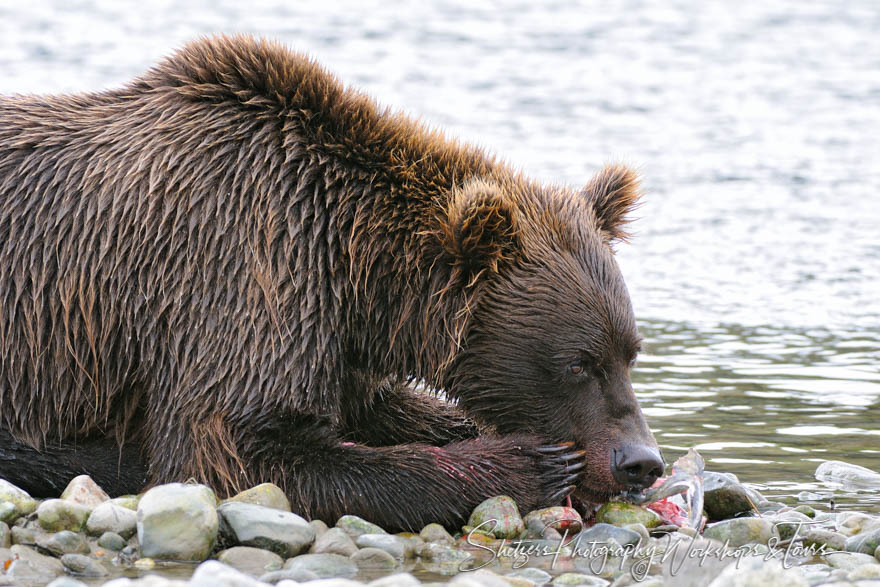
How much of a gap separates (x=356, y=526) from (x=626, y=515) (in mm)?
1199

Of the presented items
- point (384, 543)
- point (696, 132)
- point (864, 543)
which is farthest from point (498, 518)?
point (696, 132)

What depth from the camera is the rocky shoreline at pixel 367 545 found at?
5062 mm

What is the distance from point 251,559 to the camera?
5184 millimetres

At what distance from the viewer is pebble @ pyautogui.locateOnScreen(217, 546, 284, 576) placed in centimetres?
513

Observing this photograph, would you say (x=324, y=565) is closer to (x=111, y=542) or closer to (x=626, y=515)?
(x=111, y=542)

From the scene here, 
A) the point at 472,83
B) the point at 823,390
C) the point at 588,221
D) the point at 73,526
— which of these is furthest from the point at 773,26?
the point at 73,526

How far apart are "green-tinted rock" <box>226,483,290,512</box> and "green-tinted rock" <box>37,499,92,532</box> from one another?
593mm

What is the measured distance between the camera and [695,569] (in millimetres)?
4988

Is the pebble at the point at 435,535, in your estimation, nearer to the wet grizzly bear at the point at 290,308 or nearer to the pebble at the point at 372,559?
the wet grizzly bear at the point at 290,308

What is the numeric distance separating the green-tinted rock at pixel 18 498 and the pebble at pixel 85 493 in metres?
0.13

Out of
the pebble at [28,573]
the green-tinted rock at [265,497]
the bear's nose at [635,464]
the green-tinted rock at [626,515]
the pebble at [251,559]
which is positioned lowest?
the pebble at [28,573]

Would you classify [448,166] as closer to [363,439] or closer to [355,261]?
[355,261]

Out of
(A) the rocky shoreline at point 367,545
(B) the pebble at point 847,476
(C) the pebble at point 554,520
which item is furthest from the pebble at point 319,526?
(B) the pebble at point 847,476

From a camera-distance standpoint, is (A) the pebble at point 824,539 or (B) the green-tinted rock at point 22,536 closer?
(B) the green-tinted rock at point 22,536
